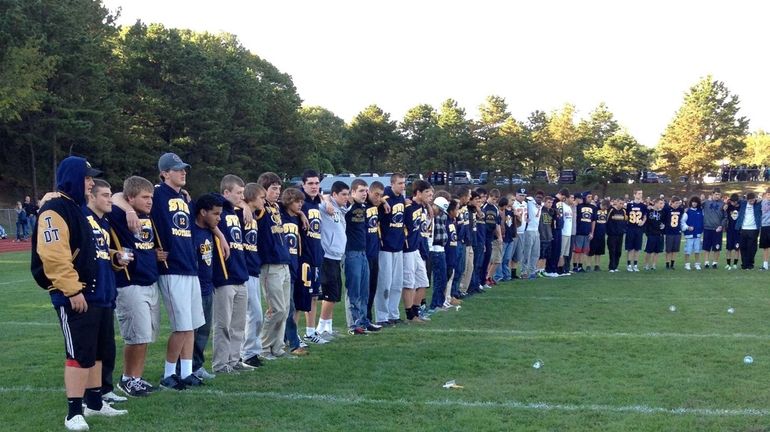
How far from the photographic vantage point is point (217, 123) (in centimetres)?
4775

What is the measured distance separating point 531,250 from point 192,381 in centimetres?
1211

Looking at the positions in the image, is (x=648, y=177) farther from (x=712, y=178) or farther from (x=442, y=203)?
(x=442, y=203)

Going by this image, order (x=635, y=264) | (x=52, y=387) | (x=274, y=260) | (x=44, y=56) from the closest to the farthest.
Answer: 1. (x=52, y=387)
2. (x=274, y=260)
3. (x=635, y=264)
4. (x=44, y=56)

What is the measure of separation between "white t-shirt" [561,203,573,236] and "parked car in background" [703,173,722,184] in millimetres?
53799

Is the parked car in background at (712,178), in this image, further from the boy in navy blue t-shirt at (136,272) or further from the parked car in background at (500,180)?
the boy in navy blue t-shirt at (136,272)

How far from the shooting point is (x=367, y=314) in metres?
10.1

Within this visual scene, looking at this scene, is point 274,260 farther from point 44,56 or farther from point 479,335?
point 44,56

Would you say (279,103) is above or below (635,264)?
above

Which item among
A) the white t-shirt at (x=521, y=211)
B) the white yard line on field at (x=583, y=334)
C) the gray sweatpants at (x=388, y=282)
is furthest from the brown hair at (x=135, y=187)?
the white t-shirt at (x=521, y=211)

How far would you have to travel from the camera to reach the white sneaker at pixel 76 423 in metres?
5.32

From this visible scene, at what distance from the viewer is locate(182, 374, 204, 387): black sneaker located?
6.67 meters

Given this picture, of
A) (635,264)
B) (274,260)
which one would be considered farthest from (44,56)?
(274,260)

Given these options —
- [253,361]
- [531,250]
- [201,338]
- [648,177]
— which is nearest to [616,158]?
[648,177]

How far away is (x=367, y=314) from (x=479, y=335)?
5.45 ft
